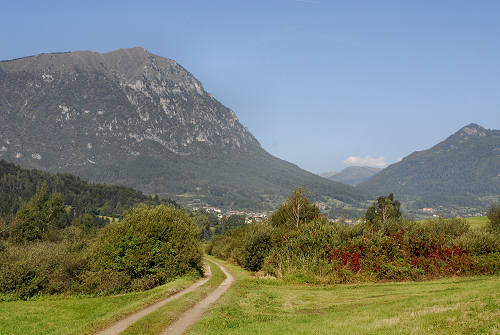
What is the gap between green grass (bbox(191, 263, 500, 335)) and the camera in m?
12.3

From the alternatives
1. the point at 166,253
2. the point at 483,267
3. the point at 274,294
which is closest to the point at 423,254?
the point at 483,267

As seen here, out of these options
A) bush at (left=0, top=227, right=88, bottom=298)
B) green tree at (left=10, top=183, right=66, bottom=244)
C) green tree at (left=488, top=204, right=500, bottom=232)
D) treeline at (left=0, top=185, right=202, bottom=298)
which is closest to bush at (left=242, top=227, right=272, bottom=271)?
treeline at (left=0, top=185, right=202, bottom=298)

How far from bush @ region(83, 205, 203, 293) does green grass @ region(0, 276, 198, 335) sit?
235 centimetres

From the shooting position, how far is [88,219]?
142 m

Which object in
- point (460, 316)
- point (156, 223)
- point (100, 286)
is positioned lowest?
point (100, 286)

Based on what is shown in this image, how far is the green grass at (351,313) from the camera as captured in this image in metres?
12.3

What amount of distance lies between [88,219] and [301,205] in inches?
4472

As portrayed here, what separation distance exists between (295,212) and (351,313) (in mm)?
40636

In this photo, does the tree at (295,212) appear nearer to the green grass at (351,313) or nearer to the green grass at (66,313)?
the green grass at (66,313)

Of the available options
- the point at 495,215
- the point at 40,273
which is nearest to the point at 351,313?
the point at 40,273

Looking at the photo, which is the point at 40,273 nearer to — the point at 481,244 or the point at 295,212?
the point at 295,212

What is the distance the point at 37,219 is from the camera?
101 meters

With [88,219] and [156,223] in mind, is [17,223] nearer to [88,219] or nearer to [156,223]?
[88,219]

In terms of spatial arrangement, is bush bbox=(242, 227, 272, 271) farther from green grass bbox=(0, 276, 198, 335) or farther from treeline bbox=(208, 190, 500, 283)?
green grass bbox=(0, 276, 198, 335)
